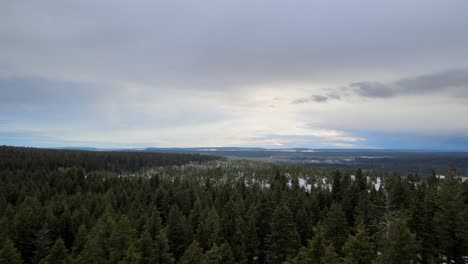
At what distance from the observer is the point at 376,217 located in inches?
1983

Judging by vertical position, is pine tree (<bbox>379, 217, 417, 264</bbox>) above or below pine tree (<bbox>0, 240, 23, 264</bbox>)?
above

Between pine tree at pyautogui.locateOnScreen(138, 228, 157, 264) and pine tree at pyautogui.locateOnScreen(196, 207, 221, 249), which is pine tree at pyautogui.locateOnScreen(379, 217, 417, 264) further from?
pine tree at pyautogui.locateOnScreen(196, 207, 221, 249)

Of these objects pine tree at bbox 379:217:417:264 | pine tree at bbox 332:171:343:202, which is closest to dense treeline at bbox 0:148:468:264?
pine tree at bbox 379:217:417:264

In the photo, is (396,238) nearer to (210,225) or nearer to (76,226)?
(210,225)

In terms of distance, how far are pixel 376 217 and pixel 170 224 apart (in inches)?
1409

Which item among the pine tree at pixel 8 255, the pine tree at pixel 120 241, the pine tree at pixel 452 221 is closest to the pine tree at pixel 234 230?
the pine tree at pixel 120 241

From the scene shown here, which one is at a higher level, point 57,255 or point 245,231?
point 57,255

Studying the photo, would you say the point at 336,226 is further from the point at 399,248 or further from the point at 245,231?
the point at 399,248

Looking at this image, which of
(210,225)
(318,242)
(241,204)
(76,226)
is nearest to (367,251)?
(318,242)

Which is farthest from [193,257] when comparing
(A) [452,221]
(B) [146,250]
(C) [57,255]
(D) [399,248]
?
(A) [452,221]

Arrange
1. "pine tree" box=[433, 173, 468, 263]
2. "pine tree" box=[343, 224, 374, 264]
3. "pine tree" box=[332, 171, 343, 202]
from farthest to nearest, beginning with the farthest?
"pine tree" box=[332, 171, 343, 202]
"pine tree" box=[433, 173, 468, 263]
"pine tree" box=[343, 224, 374, 264]

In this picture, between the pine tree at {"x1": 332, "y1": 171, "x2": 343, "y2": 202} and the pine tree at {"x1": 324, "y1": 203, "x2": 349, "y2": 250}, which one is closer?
the pine tree at {"x1": 324, "y1": 203, "x2": 349, "y2": 250}

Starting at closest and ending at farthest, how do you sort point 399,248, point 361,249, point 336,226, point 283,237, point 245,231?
point 399,248
point 361,249
point 283,237
point 336,226
point 245,231

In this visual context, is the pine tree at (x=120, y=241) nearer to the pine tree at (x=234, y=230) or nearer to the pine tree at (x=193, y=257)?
the pine tree at (x=193, y=257)
